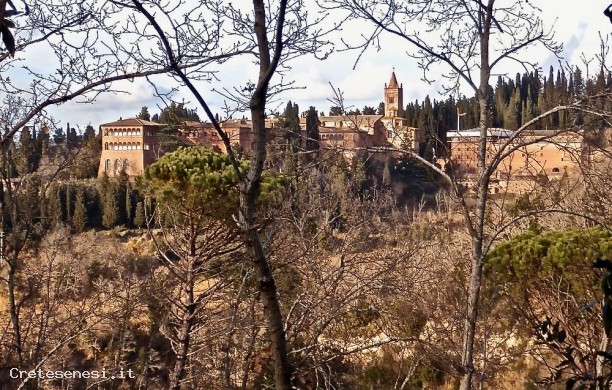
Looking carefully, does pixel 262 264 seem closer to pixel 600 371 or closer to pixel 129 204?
pixel 600 371

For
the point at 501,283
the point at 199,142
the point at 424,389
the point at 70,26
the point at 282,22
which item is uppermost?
the point at 70,26

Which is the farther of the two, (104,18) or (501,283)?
(501,283)

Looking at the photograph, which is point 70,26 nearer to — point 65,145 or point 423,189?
point 65,145

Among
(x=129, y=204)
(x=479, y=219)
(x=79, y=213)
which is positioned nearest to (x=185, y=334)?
(x=479, y=219)

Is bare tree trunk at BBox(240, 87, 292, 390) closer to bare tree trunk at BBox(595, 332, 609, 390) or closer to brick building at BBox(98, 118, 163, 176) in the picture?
bare tree trunk at BBox(595, 332, 609, 390)

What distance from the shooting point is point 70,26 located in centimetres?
293

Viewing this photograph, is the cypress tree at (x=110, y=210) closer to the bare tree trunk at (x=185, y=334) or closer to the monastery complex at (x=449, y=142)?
the bare tree trunk at (x=185, y=334)

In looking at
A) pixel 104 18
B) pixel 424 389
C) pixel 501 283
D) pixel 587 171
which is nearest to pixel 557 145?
pixel 587 171

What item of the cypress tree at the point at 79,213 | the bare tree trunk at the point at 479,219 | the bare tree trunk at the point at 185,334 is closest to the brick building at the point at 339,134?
the bare tree trunk at the point at 479,219

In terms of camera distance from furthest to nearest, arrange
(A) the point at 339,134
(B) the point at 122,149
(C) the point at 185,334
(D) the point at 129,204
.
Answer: (B) the point at 122,149 < (D) the point at 129,204 < (C) the point at 185,334 < (A) the point at 339,134

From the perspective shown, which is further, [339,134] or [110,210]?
[110,210]

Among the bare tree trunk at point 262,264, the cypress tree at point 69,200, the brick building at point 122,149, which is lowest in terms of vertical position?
the cypress tree at point 69,200

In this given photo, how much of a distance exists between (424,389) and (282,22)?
781cm

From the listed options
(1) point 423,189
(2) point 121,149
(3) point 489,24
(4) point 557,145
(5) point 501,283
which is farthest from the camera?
(2) point 121,149
